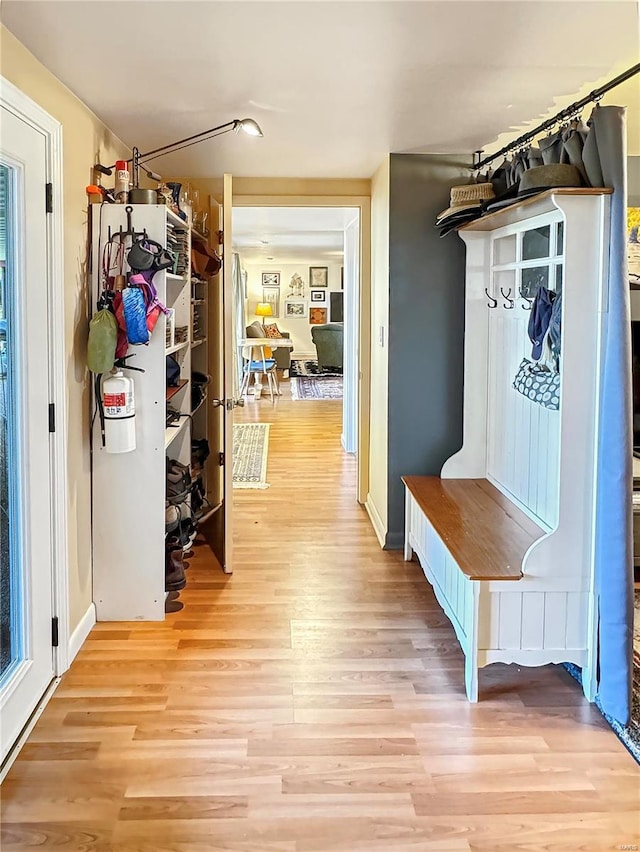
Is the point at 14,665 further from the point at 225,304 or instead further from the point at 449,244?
the point at 449,244

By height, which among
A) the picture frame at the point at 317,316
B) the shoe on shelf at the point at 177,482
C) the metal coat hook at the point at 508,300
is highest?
the picture frame at the point at 317,316

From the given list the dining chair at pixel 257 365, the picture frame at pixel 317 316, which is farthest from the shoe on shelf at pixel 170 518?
the picture frame at pixel 317 316

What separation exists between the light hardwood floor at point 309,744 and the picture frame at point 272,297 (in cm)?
1114

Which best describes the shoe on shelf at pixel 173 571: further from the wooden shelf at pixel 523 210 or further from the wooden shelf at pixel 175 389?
the wooden shelf at pixel 523 210

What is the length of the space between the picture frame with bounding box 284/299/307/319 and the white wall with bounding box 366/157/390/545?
971 centimetres

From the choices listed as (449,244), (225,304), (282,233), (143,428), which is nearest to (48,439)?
(143,428)

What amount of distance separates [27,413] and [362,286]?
9.33 feet

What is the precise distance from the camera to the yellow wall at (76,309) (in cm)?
270

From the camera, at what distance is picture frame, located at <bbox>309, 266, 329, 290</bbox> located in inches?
556

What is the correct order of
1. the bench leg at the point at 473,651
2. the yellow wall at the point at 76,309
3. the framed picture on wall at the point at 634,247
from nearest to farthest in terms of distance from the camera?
the bench leg at the point at 473,651 < the yellow wall at the point at 76,309 < the framed picture on wall at the point at 634,247

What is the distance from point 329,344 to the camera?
1275 cm

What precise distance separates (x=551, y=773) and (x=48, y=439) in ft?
6.47

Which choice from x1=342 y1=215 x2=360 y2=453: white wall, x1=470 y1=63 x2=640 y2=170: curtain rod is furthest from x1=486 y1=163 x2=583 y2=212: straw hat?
x1=342 y1=215 x2=360 y2=453: white wall

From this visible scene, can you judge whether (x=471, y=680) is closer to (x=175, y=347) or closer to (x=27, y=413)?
(x=27, y=413)
